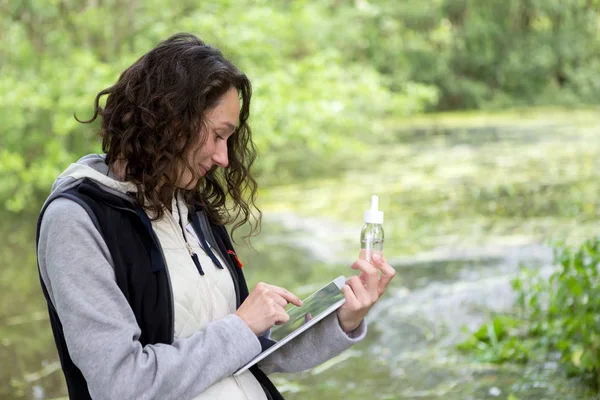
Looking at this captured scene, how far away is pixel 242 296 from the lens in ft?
4.99

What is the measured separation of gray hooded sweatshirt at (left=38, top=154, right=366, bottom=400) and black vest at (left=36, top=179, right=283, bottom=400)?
2cm

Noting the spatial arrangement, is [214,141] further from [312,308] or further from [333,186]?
[333,186]

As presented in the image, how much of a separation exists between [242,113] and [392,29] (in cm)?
1757

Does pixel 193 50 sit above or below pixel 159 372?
above

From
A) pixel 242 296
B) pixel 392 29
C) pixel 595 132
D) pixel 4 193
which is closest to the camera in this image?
pixel 242 296

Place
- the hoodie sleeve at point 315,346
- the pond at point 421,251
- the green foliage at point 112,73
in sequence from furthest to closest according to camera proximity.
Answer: the green foliage at point 112,73 → the pond at point 421,251 → the hoodie sleeve at point 315,346

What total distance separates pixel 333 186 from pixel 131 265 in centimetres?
852

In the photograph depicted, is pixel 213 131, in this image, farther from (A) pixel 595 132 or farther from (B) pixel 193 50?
(A) pixel 595 132

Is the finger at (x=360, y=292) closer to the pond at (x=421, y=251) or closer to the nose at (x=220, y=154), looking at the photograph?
the nose at (x=220, y=154)

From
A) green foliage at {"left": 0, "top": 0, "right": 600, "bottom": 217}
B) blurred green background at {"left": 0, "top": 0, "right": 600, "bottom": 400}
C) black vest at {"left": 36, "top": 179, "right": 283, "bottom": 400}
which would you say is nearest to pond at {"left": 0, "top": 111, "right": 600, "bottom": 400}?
blurred green background at {"left": 0, "top": 0, "right": 600, "bottom": 400}

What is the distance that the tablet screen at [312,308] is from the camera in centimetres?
140

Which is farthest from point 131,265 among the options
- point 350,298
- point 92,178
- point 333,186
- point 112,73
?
point 333,186

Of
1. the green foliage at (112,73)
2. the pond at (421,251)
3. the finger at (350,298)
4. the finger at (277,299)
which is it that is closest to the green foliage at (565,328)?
the pond at (421,251)

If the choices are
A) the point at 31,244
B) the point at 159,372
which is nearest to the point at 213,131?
the point at 159,372
